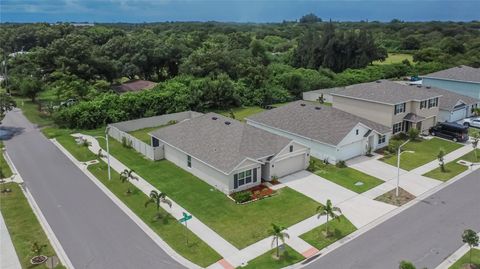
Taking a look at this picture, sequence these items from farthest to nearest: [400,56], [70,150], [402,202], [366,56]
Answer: [400,56] → [366,56] → [70,150] → [402,202]

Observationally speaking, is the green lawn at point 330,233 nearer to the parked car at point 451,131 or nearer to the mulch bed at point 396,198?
the mulch bed at point 396,198

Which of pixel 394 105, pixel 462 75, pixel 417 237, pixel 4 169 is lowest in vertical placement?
pixel 417 237

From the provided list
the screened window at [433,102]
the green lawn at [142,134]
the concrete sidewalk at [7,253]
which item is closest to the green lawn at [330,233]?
the concrete sidewalk at [7,253]

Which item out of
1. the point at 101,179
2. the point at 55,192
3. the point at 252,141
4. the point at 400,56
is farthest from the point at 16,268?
the point at 400,56

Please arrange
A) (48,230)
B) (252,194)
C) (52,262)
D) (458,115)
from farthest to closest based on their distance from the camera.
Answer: (458,115), (252,194), (48,230), (52,262)

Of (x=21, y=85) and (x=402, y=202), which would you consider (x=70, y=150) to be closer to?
(x=21, y=85)

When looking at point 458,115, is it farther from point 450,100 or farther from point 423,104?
point 423,104

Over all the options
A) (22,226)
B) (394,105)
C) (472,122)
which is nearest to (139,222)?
(22,226)
